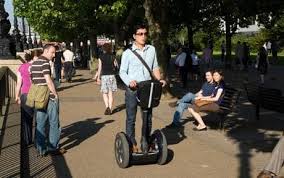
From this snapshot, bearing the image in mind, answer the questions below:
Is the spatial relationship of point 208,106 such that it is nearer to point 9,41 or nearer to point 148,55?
point 148,55

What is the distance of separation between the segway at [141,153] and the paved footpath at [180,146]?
0.11 metres

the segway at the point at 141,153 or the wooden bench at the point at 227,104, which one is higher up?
the wooden bench at the point at 227,104

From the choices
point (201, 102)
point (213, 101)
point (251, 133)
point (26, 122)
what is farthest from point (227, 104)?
point (26, 122)

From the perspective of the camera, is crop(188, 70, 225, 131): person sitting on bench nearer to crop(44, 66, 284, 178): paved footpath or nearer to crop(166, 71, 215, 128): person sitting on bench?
crop(166, 71, 215, 128): person sitting on bench

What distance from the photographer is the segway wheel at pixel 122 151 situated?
25.9 feet

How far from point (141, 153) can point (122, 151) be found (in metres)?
0.26

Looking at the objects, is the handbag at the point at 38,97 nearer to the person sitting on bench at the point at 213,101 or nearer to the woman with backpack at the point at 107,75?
the person sitting on bench at the point at 213,101

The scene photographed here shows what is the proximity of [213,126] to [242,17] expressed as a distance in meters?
24.2

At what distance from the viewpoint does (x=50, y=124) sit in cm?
905

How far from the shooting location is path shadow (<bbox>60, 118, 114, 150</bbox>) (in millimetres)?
10273

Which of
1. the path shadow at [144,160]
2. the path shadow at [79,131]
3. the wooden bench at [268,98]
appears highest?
the wooden bench at [268,98]

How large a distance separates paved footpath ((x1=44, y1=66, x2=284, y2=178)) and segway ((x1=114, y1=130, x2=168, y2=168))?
0.37 ft

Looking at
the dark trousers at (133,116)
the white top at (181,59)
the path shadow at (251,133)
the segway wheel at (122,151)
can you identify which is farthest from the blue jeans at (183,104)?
the white top at (181,59)

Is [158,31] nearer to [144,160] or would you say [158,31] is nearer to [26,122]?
[26,122]
